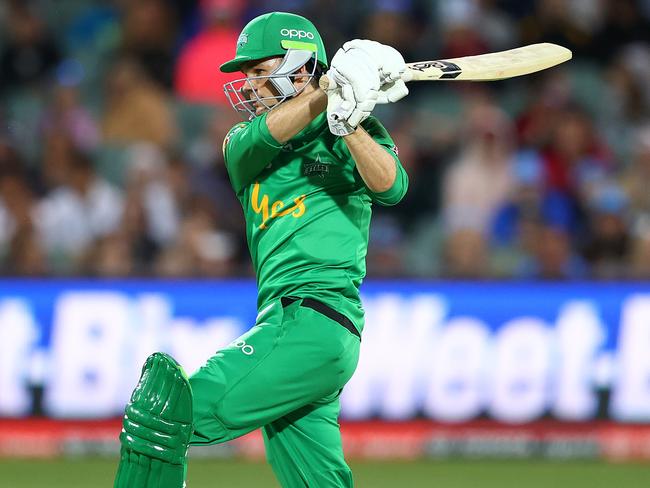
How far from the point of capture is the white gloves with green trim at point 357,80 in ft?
12.0

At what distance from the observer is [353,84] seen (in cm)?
367

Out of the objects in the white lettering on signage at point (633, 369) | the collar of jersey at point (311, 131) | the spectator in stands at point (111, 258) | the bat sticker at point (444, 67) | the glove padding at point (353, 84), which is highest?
the bat sticker at point (444, 67)

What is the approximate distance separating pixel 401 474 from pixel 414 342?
1.04m

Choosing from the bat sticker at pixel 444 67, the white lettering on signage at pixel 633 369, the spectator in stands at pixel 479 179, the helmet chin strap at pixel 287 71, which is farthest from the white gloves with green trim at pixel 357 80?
the spectator in stands at pixel 479 179

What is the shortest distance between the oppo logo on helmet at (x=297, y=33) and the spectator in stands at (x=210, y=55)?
5.89m

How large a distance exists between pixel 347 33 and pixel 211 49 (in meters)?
1.39

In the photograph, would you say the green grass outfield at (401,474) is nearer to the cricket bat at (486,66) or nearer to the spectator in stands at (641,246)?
the spectator in stands at (641,246)

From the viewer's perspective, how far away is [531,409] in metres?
8.48

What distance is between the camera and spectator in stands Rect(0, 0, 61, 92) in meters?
10.6

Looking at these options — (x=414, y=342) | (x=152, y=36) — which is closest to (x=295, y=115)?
(x=414, y=342)

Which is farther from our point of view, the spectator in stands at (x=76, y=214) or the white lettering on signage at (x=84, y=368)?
the spectator in stands at (x=76, y=214)

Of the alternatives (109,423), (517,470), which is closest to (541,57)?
(517,470)

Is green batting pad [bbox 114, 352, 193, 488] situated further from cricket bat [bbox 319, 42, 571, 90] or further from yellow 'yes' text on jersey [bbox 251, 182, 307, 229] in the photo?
cricket bat [bbox 319, 42, 571, 90]

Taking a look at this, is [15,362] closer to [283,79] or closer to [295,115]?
[283,79]
